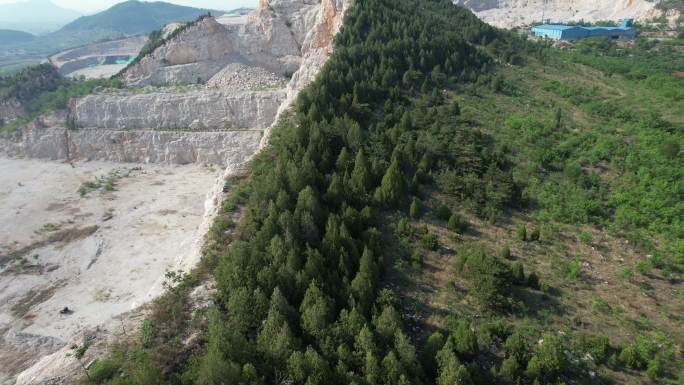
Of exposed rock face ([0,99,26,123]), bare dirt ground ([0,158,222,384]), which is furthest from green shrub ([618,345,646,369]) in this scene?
exposed rock face ([0,99,26,123])

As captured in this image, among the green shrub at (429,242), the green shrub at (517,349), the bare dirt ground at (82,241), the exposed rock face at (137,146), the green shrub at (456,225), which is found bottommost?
the bare dirt ground at (82,241)

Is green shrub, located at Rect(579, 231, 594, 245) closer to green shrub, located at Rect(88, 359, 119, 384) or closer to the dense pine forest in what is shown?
the dense pine forest

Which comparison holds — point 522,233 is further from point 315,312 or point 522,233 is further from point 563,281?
point 315,312

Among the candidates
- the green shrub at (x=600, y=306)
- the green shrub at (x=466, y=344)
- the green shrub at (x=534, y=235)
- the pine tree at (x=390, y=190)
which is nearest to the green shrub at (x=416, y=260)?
the pine tree at (x=390, y=190)

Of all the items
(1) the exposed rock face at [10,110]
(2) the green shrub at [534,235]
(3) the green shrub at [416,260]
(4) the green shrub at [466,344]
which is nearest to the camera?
(4) the green shrub at [466,344]

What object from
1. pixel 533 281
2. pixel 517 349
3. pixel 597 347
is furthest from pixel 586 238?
pixel 517 349

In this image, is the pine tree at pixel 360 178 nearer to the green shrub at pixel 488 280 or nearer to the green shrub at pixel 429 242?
the green shrub at pixel 429 242

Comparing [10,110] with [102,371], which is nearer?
[102,371]
